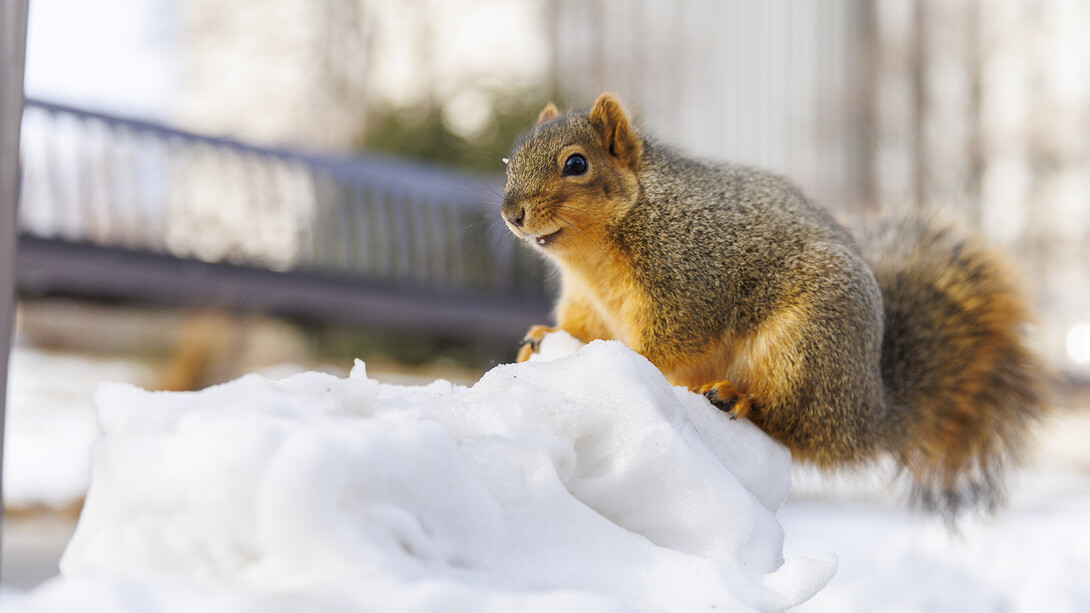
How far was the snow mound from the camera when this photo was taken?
1.13 feet

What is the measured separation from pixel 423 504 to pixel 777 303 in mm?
387

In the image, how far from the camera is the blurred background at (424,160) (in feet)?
7.32

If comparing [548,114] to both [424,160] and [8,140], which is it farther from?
[424,160]

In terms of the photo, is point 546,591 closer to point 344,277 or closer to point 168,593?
point 168,593

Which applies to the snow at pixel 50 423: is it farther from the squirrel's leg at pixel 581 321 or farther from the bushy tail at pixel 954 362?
the bushy tail at pixel 954 362

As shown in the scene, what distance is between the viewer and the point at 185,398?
0.43 meters

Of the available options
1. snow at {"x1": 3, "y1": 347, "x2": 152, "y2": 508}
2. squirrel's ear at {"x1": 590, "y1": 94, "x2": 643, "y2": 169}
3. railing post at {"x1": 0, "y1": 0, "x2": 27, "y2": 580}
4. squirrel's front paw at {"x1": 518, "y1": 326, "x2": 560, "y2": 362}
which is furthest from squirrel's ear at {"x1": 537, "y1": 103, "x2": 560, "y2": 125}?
snow at {"x1": 3, "y1": 347, "x2": 152, "y2": 508}

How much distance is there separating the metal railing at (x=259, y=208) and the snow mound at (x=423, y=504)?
6.03 ft

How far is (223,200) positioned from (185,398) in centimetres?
235

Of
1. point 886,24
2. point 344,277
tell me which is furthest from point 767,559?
point 886,24

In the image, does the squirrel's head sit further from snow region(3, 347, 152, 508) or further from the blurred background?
snow region(3, 347, 152, 508)

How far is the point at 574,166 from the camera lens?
749mm

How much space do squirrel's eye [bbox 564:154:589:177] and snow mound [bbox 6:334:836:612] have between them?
249 mm

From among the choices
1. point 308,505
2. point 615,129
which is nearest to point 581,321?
point 615,129
